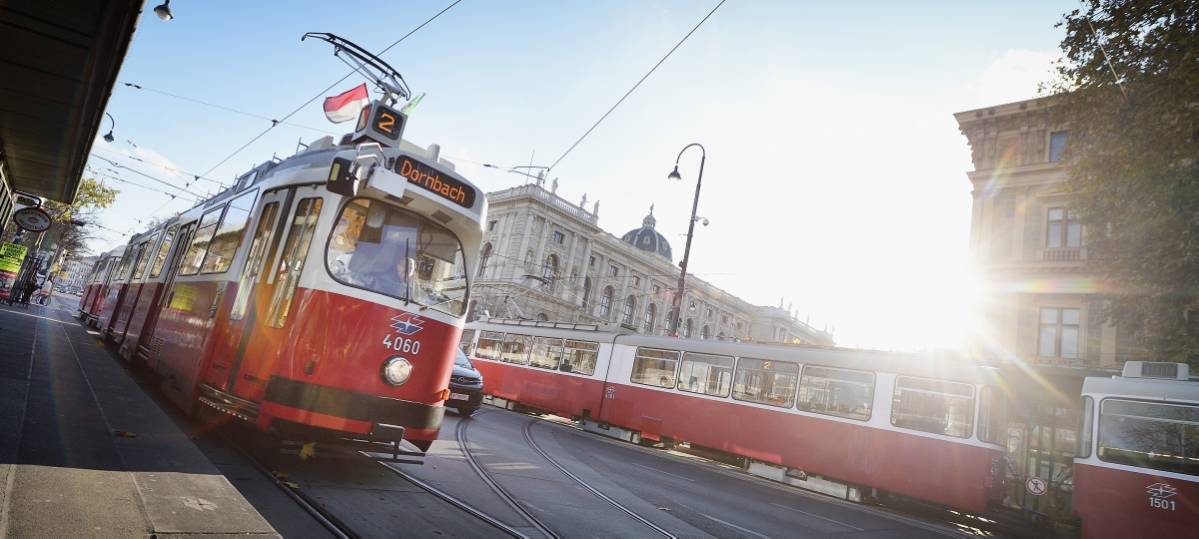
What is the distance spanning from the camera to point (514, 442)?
10578 millimetres

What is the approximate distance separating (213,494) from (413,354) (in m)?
2.07

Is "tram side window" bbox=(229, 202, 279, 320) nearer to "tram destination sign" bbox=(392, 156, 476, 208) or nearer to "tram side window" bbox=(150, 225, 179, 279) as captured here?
"tram destination sign" bbox=(392, 156, 476, 208)

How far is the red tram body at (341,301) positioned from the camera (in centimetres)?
515

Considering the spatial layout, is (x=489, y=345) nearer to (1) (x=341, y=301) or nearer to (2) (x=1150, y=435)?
(1) (x=341, y=301)

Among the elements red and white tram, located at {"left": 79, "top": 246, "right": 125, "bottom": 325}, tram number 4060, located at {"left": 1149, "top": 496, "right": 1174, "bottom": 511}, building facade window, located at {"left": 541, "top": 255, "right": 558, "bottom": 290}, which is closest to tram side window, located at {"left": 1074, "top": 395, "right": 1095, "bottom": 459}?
tram number 4060, located at {"left": 1149, "top": 496, "right": 1174, "bottom": 511}

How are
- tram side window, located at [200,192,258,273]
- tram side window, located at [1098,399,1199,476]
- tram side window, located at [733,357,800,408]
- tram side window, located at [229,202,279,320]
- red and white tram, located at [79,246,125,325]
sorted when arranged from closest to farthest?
tram side window, located at [229,202,279,320]
tram side window, located at [200,192,258,273]
tram side window, located at [1098,399,1199,476]
tram side window, located at [733,357,800,408]
red and white tram, located at [79,246,125,325]

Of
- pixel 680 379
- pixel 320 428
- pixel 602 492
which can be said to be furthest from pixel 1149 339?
pixel 320 428

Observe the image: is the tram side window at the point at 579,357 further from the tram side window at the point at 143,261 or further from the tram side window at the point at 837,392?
the tram side window at the point at 143,261

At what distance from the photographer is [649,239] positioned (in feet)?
225

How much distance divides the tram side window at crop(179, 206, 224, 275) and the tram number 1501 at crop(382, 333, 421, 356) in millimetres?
3734

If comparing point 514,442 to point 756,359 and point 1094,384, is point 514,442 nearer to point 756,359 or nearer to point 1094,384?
point 756,359

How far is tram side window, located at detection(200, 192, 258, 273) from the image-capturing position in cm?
673

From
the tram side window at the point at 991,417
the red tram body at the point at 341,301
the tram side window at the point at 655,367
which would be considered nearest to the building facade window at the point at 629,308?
the tram side window at the point at 655,367

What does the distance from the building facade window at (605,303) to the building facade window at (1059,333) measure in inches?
1399
